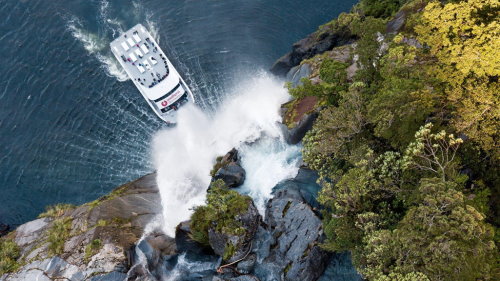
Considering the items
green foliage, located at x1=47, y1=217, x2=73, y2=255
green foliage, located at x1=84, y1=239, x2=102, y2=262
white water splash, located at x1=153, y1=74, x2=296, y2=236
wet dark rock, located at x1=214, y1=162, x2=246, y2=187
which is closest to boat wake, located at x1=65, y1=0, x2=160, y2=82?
white water splash, located at x1=153, y1=74, x2=296, y2=236

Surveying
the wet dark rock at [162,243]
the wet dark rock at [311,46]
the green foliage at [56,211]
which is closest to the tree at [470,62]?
the wet dark rock at [311,46]

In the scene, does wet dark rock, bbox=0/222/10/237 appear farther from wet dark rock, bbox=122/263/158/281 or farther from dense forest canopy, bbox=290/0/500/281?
dense forest canopy, bbox=290/0/500/281

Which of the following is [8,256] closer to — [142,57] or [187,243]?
[187,243]

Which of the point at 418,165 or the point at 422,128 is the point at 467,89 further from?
the point at 418,165

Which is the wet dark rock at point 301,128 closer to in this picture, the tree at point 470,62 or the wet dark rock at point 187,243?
the wet dark rock at point 187,243

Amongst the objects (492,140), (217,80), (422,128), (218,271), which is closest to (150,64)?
(217,80)

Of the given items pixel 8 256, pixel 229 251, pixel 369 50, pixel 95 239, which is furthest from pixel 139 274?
pixel 369 50
